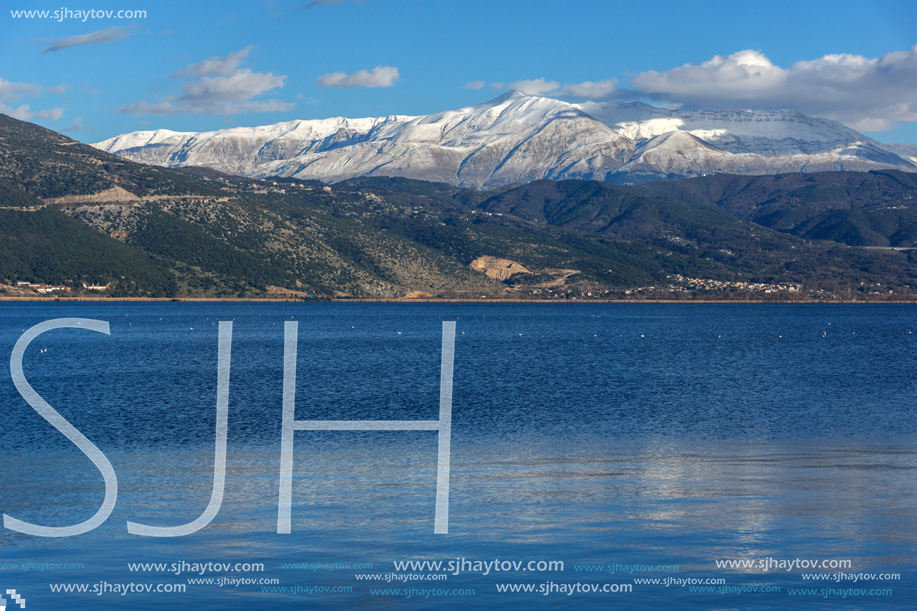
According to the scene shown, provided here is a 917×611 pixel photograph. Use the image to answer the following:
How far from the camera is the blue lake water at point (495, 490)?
74.2 ft

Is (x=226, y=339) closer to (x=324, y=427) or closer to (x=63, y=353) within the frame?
(x=63, y=353)

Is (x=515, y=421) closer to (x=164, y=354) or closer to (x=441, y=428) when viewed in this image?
(x=441, y=428)

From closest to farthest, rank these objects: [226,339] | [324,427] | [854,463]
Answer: [854,463] < [324,427] < [226,339]

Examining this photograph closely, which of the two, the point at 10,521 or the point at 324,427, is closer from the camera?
the point at 10,521

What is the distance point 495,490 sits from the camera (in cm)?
3266

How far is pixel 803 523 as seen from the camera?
2767 centimetres

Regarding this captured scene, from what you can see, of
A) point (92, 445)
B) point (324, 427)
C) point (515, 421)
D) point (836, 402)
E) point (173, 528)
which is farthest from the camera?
point (836, 402)

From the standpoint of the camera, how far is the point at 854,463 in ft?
126

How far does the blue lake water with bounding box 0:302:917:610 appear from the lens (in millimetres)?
22625

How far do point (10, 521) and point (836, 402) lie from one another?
2085 inches

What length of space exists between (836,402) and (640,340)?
262ft

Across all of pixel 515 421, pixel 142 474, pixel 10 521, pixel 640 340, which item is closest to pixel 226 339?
pixel 640 340

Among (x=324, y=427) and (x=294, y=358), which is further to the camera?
(x=294, y=358)

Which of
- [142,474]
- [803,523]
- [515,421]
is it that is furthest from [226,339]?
[803,523]
